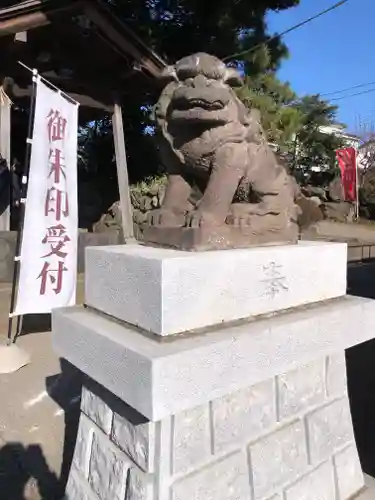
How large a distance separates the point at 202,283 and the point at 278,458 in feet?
2.76

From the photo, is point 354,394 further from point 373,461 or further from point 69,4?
point 69,4

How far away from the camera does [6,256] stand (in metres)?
4.85

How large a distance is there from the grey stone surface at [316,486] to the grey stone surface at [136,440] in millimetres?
703

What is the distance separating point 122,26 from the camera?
4.76 metres

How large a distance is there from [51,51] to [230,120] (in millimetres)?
4254

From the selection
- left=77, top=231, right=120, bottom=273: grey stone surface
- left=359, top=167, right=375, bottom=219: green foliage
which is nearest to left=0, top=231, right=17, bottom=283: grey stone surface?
left=77, top=231, right=120, bottom=273: grey stone surface

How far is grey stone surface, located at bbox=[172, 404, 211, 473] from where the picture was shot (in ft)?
4.79

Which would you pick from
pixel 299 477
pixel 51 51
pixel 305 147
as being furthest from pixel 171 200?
pixel 305 147

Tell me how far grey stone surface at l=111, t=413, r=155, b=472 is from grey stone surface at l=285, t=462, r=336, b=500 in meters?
0.70

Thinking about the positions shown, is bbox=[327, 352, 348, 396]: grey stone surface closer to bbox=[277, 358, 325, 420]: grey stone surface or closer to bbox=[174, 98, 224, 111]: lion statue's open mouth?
bbox=[277, 358, 325, 420]: grey stone surface

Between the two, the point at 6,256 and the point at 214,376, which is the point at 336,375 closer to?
the point at 214,376

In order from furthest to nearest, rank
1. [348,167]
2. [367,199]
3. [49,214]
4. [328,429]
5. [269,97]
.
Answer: [367,199] → [348,167] → [269,97] → [49,214] → [328,429]

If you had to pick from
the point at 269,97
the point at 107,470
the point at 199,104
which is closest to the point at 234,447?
the point at 107,470

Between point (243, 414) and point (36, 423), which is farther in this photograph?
point (36, 423)
